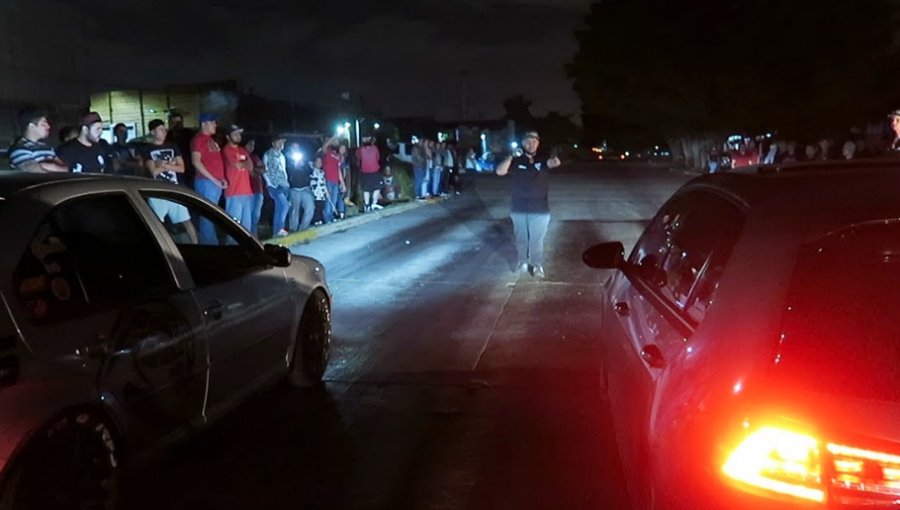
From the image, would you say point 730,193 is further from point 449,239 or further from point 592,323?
point 449,239

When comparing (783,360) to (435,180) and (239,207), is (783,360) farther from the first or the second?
(435,180)

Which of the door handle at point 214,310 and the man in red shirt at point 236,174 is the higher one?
the man in red shirt at point 236,174

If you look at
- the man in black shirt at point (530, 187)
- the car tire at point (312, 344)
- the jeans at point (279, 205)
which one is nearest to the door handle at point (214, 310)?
the car tire at point (312, 344)

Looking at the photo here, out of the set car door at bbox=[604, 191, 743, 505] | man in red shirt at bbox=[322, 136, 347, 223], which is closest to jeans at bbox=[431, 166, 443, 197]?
man in red shirt at bbox=[322, 136, 347, 223]

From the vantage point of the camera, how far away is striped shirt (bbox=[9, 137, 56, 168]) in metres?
8.30

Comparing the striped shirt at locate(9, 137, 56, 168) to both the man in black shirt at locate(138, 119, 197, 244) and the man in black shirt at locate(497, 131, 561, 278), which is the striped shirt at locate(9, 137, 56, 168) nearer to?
the man in black shirt at locate(138, 119, 197, 244)

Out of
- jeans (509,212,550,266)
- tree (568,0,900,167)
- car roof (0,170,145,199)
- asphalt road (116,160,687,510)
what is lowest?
asphalt road (116,160,687,510)

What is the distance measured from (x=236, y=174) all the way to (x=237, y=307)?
740cm

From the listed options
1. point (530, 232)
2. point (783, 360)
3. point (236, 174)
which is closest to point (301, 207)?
point (236, 174)

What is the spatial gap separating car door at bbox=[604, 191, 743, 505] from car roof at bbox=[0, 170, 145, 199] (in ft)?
8.42

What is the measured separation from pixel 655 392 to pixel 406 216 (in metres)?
17.1

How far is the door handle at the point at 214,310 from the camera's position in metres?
4.50

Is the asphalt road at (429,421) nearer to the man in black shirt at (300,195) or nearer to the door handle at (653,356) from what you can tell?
the door handle at (653,356)

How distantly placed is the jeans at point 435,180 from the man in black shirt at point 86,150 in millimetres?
16199
